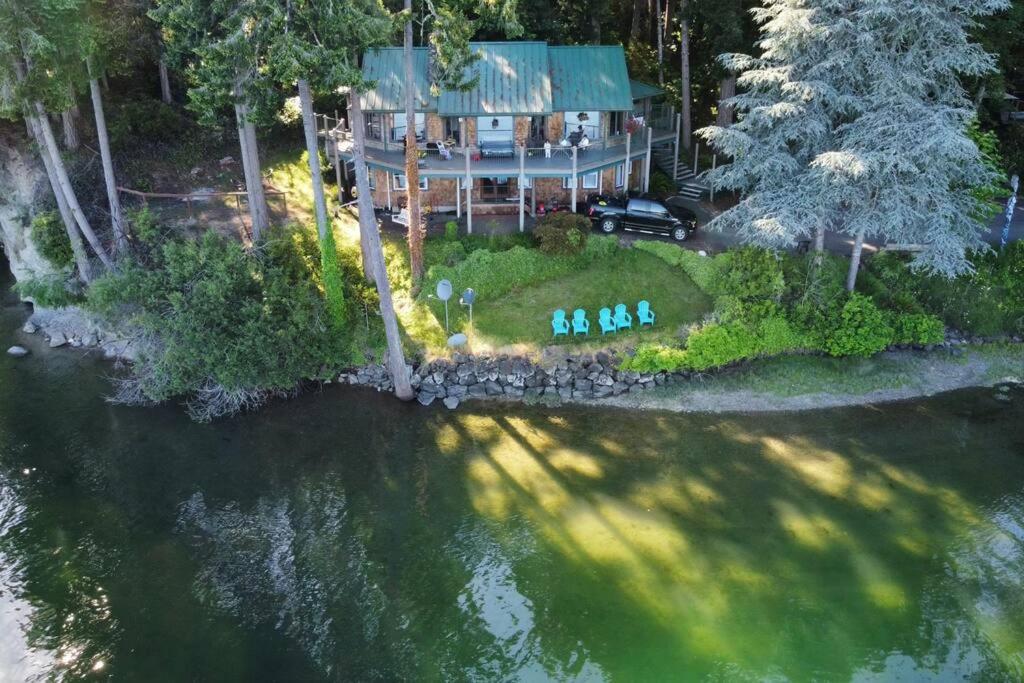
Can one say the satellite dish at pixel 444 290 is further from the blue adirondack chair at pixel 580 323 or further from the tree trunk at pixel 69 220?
the tree trunk at pixel 69 220

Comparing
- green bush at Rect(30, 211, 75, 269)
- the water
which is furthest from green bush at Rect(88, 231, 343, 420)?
green bush at Rect(30, 211, 75, 269)

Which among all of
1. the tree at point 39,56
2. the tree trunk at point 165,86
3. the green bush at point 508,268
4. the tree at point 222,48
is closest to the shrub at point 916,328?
the green bush at point 508,268

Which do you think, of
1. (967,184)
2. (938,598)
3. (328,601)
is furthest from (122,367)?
(967,184)

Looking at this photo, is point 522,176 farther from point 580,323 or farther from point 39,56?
point 39,56

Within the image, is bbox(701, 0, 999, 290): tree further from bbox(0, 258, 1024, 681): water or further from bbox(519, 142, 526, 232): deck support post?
bbox(519, 142, 526, 232): deck support post

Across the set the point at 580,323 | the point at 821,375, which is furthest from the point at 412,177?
the point at 821,375
